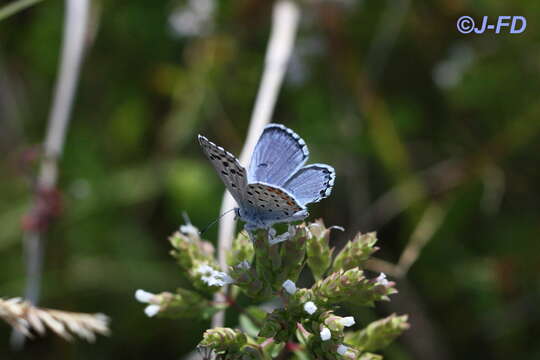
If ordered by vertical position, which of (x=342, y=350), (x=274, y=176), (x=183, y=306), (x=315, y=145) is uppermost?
(x=315, y=145)

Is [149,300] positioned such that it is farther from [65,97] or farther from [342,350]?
[65,97]

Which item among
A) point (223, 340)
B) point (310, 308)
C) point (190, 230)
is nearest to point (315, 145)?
point (190, 230)

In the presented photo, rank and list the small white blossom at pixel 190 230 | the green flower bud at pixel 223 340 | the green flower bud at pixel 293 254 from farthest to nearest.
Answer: the small white blossom at pixel 190 230, the green flower bud at pixel 293 254, the green flower bud at pixel 223 340

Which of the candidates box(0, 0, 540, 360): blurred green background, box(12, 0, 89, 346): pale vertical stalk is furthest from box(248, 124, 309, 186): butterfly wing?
box(0, 0, 540, 360): blurred green background

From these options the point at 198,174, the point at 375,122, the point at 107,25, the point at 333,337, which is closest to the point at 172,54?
the point at 107,25

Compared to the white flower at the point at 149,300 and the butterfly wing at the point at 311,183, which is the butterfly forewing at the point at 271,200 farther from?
the white flower at the point at 149,300

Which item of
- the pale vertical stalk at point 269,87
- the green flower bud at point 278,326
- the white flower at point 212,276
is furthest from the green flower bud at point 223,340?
the pale vertical stalk at point 269,87

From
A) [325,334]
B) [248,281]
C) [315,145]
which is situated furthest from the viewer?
[315,145]
